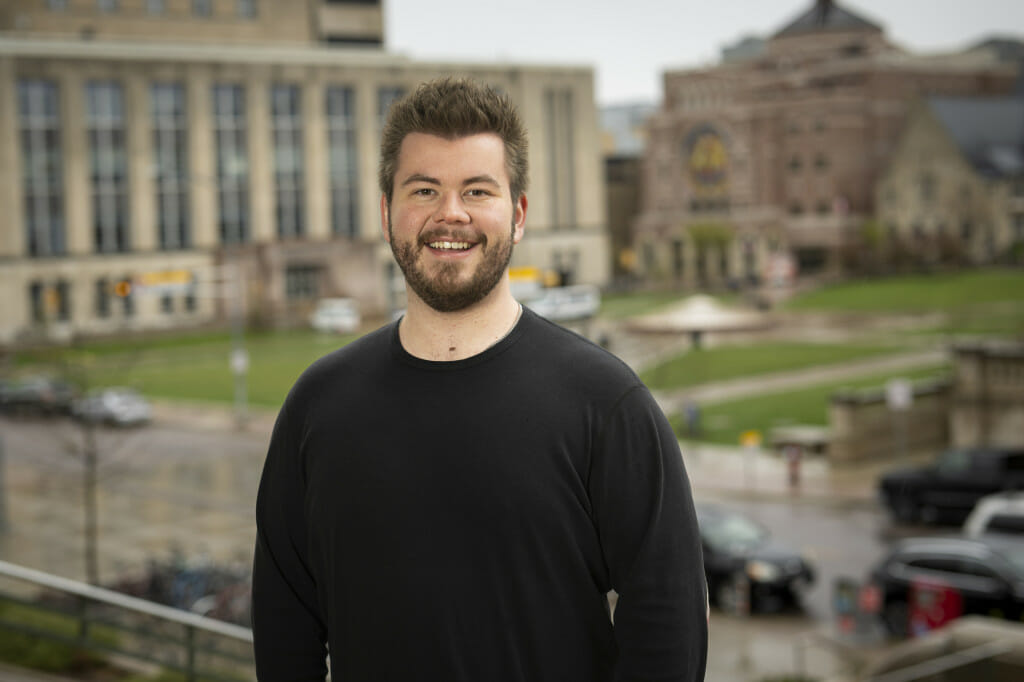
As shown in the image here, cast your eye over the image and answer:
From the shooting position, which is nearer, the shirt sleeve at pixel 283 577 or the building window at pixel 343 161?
the shirt sleeve at pixel 283 577

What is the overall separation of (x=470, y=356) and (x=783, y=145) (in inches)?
4148

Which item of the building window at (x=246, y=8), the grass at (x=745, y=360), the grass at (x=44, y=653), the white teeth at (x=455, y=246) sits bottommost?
the grass at (x=745, y=360)

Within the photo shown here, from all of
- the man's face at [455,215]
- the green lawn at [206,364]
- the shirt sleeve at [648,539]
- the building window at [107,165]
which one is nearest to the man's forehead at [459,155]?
→ the man's face at [455,215]

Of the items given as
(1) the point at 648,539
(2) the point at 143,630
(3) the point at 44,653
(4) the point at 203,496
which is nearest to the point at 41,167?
(4) the point at 203,496

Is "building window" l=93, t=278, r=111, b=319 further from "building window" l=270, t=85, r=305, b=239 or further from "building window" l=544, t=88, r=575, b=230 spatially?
"building window" l=544, t=88, r=575, b=230

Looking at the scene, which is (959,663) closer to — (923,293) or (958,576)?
(958,576)

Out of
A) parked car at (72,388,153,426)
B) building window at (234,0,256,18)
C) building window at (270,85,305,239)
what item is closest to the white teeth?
parked car at (72,388,153,426)

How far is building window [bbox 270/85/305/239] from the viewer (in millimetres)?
81438

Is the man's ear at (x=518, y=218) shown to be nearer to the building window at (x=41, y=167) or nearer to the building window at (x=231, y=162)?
the building window at (x=41, y=167)

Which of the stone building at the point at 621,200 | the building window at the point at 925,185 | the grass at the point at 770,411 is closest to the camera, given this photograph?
the grass at the point at 770,411

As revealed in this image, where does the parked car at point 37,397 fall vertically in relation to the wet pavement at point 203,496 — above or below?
above

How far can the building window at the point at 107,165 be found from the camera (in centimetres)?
7606

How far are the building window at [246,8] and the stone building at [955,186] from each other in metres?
49.3

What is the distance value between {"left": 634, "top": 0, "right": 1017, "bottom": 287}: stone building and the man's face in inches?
3842
